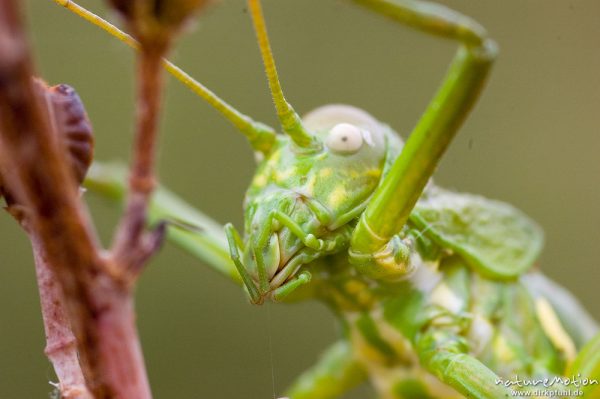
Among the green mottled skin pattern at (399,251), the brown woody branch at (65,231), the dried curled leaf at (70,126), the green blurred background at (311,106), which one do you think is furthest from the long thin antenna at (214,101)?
the green blurred background at (311,106)

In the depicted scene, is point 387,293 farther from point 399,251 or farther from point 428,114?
point 428,114

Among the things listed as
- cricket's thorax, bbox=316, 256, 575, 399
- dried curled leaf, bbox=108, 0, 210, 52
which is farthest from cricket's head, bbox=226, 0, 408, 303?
dried curled leaf, bbox=108, 0, 210, 52

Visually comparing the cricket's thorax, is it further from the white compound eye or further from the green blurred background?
the green blurred background

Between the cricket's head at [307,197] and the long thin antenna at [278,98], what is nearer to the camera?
the long thin antenna at [278,98]

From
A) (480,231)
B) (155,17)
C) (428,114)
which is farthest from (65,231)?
(480,231)

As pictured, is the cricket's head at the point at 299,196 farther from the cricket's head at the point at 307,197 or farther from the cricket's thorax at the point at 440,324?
the cricket's thorax at the point at 440,324

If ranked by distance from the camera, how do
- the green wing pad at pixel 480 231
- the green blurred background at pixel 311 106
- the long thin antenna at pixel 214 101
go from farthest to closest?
1. the green blurred background at pixel 311 106
2. the green wing pad at pixel 480 231
3. the long thin antenna at pixel 214 101

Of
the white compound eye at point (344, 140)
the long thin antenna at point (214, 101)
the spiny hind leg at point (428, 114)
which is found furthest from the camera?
the white compound eye at point (344, 140)
